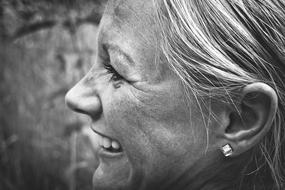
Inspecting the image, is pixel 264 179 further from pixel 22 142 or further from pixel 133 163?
pixel 22 142

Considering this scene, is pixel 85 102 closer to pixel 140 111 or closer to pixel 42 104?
pixel 140 111

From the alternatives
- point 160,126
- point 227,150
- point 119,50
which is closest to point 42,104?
point 119,50

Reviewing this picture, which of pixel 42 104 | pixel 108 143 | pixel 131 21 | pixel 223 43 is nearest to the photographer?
pixel 223 43

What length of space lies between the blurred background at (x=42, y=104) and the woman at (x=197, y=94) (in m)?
1.91

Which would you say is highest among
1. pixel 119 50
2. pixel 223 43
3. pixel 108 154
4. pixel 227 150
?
pixel 119 50

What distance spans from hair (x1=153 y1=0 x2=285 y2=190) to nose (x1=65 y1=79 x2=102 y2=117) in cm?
36

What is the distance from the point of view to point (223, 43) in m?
1.59

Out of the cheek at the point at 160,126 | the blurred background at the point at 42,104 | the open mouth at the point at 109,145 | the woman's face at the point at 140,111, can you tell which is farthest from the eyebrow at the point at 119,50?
the blurred background at the point at 42,104

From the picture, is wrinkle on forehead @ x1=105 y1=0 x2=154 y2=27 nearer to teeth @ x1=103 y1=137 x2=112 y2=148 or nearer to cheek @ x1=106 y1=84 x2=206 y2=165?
cheek @ x1=106 y1=84 x2=206 y2=165

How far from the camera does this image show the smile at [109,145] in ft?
5.86

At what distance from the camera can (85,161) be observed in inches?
152

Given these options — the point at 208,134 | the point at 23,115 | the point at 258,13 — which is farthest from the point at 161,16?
the point at 23,115

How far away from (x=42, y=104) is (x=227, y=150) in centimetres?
275

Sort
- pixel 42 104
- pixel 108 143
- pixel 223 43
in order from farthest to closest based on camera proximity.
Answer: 1. pixel 42 104
2. pixel 108 143
3. pixel 223 43
